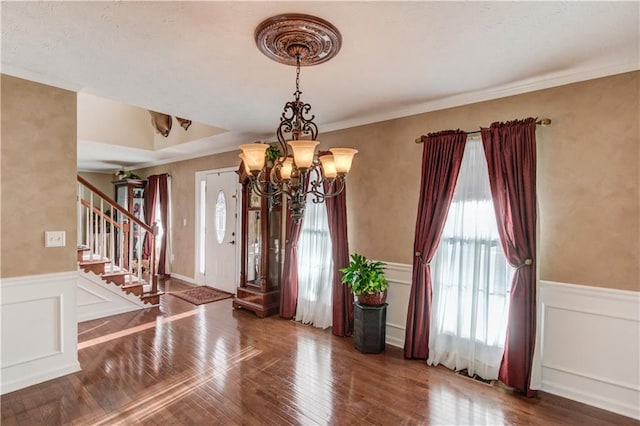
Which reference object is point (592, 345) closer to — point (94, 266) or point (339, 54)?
point (339, 54)

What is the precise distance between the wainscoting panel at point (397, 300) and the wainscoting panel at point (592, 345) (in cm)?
124

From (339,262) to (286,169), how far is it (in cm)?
196

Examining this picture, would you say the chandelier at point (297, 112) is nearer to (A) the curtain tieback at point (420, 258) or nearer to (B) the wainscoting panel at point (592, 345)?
(A) the curtain tieback at point (420, 258)

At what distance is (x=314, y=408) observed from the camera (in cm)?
241

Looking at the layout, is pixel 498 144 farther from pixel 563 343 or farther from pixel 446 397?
pixel 446 397

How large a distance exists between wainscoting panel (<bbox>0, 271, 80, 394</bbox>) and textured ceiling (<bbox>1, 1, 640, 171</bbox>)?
5.77 ft

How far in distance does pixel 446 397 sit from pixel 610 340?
1.30 metres

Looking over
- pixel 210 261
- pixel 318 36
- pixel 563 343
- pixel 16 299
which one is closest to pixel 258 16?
pixel 318 36

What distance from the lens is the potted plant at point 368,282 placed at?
3342 mm

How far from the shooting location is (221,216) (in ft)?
19.3

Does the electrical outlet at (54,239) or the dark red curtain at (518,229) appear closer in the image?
the dark red curtain at (518,229)

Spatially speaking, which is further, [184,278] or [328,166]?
[184,278]

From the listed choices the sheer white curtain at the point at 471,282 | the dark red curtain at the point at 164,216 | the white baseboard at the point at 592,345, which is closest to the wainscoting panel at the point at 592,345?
the white baseboard at the point at 592,345

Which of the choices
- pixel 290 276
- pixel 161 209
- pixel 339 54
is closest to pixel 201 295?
pixel 290 276
